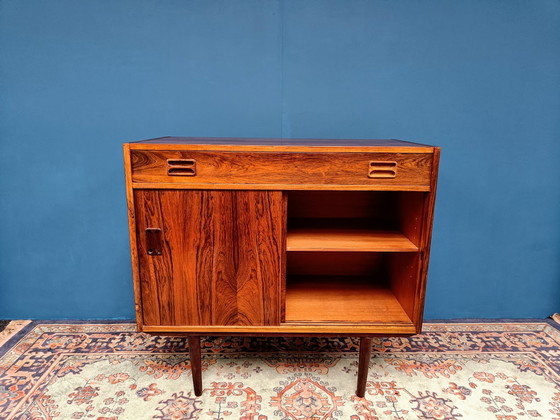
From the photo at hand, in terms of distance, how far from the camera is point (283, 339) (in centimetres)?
183

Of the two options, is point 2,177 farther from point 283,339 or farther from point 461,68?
point 461,68

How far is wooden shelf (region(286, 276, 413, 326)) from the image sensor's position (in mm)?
1376

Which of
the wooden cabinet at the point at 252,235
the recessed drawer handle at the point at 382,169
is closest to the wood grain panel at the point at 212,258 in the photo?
the wooden cabinet at the point at 252,235

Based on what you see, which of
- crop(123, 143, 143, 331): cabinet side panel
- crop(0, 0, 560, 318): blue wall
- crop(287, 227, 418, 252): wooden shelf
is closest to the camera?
crop(123, 143, 143, 331): cabinet side panel

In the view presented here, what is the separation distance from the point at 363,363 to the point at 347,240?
1.58 ft

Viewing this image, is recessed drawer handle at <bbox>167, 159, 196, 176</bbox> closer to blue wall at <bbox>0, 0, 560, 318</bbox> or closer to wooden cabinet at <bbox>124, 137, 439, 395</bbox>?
wooden cabinet at <bbox>124, 137, 439, 395</bbox>

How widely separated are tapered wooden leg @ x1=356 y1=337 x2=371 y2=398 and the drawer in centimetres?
60

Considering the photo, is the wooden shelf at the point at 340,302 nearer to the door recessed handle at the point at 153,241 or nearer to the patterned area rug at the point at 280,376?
the patterned area rug at the point at 280,376

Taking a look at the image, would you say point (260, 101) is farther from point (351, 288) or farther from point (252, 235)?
point (351, 288)

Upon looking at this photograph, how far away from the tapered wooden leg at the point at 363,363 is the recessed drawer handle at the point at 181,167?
885mm

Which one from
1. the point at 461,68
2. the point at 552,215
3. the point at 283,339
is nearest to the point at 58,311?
the point at 283,339

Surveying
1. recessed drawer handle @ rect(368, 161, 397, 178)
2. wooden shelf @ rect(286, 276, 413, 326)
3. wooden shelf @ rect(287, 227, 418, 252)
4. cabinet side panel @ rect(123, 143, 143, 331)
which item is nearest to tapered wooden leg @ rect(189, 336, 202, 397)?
cabinet side panel @ rect(123, 143, 143, 331)

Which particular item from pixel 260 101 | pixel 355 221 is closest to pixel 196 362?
pixel 355 221

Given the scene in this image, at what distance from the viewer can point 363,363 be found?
141 cm
